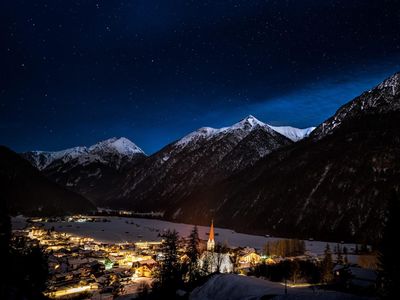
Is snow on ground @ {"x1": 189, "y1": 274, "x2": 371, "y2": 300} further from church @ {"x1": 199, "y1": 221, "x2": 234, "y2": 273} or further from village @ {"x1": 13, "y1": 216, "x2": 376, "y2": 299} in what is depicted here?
church @ {"x1": 199, "y1": 221, "x2": 234, "y2": 273}

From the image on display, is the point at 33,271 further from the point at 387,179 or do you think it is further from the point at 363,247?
the point at 387,179

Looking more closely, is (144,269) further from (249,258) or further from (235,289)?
(235,289)

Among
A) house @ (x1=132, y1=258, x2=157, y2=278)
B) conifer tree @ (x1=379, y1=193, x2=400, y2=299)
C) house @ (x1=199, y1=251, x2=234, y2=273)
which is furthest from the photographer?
house @ (x1=132, y1=258, x2=157, y2=278)

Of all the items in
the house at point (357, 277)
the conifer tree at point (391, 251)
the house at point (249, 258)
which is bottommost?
the house at point (249, 258)

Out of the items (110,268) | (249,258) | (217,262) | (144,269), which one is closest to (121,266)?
(110,268)

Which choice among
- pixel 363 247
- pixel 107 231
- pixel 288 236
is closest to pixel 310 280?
pixel 363 247

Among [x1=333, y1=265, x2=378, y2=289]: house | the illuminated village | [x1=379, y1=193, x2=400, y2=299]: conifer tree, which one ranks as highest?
[x1=379, y1=193, x2=400, y2=299]: conifer tree

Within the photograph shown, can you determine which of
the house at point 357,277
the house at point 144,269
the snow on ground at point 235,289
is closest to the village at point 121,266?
the house at point 144,269

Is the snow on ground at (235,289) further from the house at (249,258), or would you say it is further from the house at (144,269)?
the house at (249,258)

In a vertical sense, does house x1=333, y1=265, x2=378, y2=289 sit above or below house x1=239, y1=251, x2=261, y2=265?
above

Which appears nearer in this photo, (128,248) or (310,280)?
(310,280)

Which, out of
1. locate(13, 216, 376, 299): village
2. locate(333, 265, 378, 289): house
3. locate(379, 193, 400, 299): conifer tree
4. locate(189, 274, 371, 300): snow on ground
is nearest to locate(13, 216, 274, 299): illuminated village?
locate(13, 216, 376, 299): village
